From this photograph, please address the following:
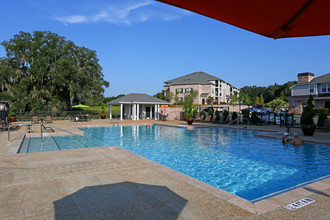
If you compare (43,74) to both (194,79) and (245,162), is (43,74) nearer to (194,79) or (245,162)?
(245,162)

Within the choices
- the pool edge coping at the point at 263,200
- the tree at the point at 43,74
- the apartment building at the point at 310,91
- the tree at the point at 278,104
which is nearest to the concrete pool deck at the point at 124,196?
the pool edge coping at the point at 263,200

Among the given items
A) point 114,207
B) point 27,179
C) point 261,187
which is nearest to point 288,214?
point 114,207

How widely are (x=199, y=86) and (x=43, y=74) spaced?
116 feet

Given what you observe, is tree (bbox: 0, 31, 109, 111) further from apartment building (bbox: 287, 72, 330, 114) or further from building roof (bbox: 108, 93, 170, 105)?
apartment building (bbox: 287, 72, 330, 114)

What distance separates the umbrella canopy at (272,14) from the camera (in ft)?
5.79

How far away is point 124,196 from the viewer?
401 centimetres

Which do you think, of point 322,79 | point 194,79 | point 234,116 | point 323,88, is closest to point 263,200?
point 234,116

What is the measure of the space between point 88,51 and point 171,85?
1078 inches

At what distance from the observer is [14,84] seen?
27844mm

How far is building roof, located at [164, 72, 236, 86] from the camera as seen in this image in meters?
55.6

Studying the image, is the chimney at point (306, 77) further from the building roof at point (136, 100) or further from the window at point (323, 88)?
the building roof at point (136, 100)

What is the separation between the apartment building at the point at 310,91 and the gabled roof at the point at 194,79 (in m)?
20.0

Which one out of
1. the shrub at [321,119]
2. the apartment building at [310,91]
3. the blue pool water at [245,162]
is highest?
the apartment building at [310,91]

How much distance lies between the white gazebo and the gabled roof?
83.6 ft
